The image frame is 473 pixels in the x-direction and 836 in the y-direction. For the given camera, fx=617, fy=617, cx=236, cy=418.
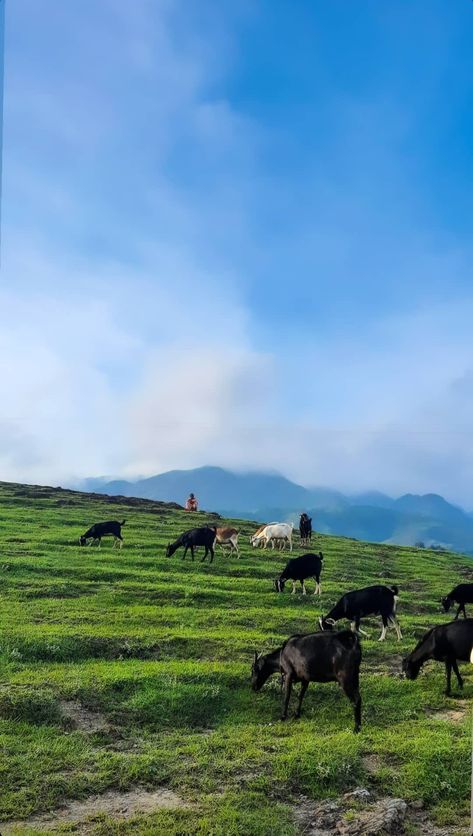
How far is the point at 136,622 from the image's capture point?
16016 mm

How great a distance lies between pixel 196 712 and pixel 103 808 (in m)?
3.22

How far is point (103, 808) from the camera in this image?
771cm

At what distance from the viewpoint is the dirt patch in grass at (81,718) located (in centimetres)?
992

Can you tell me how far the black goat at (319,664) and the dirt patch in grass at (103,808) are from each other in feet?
11.5

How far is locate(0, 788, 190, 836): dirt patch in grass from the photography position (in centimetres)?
727

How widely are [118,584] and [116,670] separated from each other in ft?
27.5

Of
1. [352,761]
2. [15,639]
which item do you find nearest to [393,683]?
[352,761]

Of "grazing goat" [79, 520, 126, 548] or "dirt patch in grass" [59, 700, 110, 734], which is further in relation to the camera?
"grazing goat" [79, 520, 126, 548]

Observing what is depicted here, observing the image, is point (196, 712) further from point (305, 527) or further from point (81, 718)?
point (305, 527)

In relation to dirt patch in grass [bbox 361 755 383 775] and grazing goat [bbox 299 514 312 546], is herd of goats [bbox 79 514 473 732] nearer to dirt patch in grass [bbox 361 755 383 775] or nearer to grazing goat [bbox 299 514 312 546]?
dirt patch in grass [bbox 361 755 383 775]

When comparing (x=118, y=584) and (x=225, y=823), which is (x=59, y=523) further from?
(x=225, y=823)

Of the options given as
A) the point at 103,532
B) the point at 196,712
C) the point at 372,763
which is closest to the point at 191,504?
the point at 103,532

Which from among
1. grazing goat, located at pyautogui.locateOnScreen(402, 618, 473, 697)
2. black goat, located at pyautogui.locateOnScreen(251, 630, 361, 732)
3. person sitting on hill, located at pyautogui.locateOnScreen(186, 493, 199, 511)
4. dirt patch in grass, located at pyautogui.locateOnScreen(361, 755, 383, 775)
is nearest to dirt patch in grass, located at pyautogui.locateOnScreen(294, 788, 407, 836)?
dirt patch in grass, located at pyautogui.locateOnScreen(361, 755, 383, 775)

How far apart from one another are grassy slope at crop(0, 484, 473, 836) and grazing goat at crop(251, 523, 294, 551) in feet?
38.0
